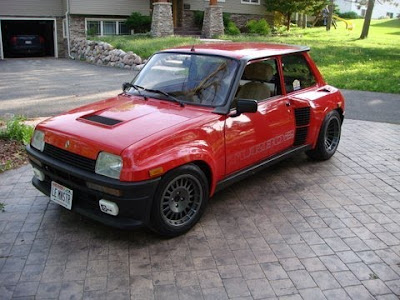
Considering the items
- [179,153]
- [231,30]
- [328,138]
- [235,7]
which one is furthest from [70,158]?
[235,7]

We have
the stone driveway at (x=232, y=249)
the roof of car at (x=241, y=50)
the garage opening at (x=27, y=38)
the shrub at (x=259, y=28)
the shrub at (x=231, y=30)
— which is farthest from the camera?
the shrub at (x=259, y=28)

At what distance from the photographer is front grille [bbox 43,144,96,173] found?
11.9 ft

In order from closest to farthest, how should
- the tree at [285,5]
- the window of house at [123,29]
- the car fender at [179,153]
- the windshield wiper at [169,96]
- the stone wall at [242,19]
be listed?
the car fender at [179,153] < the windshield wiper at [169,96] < the window of house at [123,29] < the tree at [285,5] < the stone wall at [242,19]

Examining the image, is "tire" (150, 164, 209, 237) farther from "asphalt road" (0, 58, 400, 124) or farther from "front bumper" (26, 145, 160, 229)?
"asphalt road" (0, 58, 400, 124)

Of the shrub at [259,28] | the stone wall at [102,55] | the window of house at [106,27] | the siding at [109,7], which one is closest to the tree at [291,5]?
the shrub at [259,28]

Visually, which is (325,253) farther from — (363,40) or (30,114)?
(363,40)

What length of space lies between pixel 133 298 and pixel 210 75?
2.42 meters

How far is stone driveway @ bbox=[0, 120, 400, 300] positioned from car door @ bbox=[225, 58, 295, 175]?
1.83ft

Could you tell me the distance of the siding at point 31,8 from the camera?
2011 cm

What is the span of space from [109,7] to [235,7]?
29.5 feet

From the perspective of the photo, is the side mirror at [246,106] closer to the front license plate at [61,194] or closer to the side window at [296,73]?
the side window at [296,73]

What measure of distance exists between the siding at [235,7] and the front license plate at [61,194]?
2347cm

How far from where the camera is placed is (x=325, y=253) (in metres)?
3.78

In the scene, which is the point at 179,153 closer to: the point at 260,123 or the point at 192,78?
the point at 192,78
